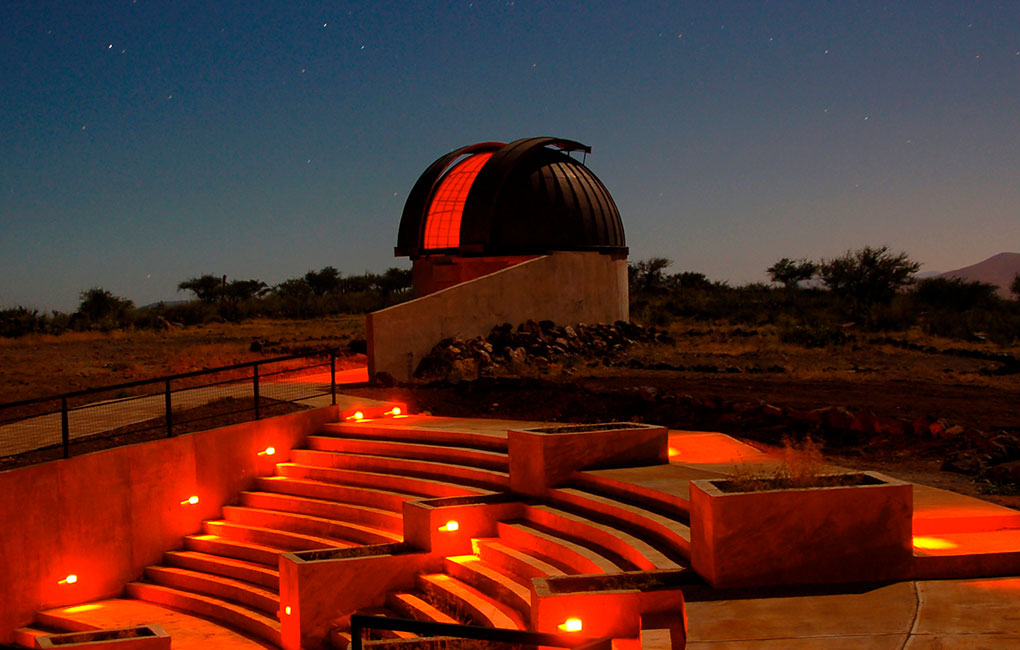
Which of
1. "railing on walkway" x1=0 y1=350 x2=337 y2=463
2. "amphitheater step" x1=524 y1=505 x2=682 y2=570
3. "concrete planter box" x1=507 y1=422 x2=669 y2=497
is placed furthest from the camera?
"railing on walkway" x1=0 y1=350 x2=337 y2=463

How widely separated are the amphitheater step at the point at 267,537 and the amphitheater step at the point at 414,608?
5.41ft

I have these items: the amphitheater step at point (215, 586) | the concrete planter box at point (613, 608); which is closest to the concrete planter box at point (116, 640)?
the amphitheater step at point (215, 586)

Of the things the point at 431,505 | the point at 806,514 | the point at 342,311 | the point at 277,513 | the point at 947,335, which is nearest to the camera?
the point at 806,514

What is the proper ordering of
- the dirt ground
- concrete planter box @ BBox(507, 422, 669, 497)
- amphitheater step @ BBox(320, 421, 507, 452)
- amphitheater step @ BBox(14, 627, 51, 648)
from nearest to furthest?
concrete planter box @ BBox(507, 422, 669, 497) < amphitheater step @ BBox(14, 627, 51, 648) < amphitheater step @ BBox(320, 421, 507, 452) < the dirt ground

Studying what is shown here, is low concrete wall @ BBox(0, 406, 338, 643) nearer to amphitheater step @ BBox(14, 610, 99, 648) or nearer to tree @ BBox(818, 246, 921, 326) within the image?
amphitheater step @ BBox(14, 610, 99, 648)

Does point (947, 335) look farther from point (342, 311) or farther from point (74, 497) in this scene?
point (342, 311)

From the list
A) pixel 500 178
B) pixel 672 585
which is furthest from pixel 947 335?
pixel 672 585

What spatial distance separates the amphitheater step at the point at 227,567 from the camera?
35.1 feet

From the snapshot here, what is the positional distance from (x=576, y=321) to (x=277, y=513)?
473 inches

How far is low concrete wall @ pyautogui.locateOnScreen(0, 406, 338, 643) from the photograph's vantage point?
10664mm

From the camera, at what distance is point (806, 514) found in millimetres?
6008

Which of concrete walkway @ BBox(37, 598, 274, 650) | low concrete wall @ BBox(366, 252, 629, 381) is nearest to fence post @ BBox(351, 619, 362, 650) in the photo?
concrete walkway @ BBox(37, 598, 274, 650)

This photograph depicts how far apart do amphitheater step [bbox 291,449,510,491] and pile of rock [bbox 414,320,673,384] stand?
13.6ft

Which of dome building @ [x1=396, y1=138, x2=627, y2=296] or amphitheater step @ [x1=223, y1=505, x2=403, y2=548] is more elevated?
dome building @ [x1=396, y1=138, x2=627, y2=296]
